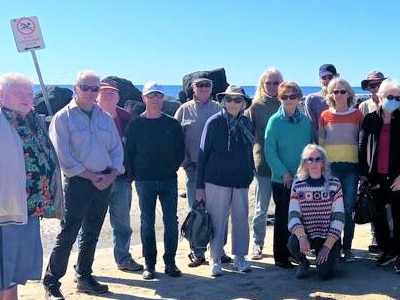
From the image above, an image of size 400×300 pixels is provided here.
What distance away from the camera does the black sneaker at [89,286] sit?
19.6 ft

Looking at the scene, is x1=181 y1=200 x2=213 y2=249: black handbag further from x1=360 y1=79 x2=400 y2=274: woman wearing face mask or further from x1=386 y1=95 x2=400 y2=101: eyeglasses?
x1=386 y1=95 x2=400 y2=101: eyeglasses

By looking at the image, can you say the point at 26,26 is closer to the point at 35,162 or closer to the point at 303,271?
the point at 35,162

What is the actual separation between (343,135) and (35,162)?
3355 millimetres

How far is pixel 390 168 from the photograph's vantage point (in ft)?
20.6

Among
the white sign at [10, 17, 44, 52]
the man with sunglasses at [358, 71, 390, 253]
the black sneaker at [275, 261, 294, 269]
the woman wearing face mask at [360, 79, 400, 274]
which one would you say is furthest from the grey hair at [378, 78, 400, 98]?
the white sign at [10, 17, 44, 52]

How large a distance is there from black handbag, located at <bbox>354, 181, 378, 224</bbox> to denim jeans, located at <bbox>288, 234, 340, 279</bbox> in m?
0.48

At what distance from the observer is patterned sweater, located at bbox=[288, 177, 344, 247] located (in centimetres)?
620

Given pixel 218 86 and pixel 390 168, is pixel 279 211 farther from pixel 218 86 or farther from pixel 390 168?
pixel 218 86

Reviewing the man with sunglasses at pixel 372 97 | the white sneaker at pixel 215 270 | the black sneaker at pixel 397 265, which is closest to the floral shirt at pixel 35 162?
the white sneaker at pixel 215 270

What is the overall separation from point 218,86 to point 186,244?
14.0 m

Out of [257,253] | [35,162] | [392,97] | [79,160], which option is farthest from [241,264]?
[35,162]

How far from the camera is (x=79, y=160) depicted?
223 inches

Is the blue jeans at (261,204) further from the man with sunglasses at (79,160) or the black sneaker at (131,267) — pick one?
the man with sunglasses at (79,160)

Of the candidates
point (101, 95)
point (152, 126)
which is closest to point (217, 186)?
point (152, 126)
